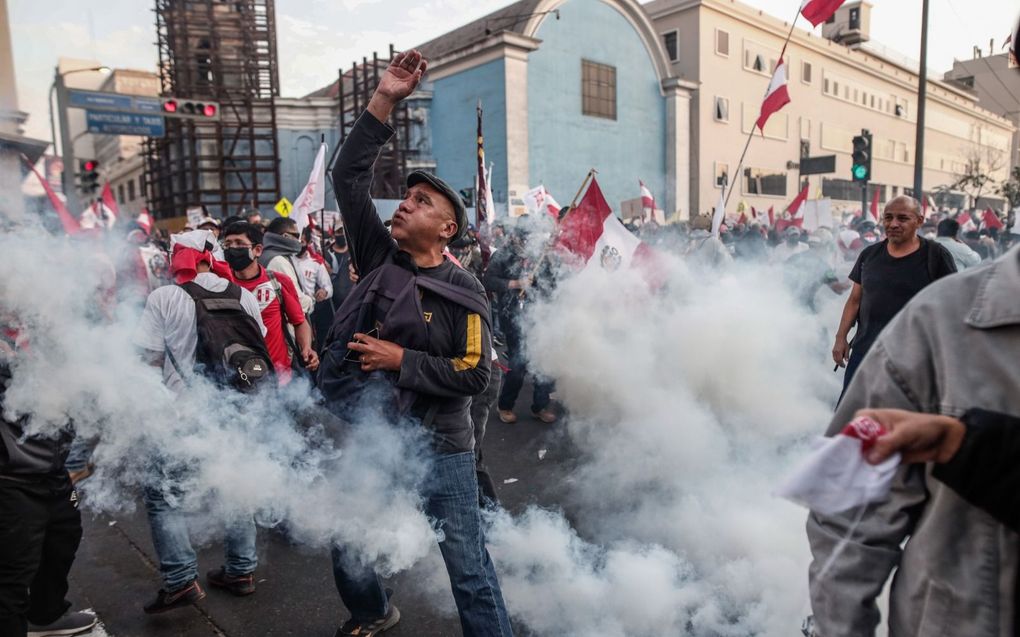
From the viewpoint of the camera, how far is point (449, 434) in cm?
264

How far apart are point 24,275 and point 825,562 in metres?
2.75

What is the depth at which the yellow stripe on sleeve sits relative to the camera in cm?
261

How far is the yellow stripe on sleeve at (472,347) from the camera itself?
261cm

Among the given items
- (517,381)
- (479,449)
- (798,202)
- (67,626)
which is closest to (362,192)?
(479,449)

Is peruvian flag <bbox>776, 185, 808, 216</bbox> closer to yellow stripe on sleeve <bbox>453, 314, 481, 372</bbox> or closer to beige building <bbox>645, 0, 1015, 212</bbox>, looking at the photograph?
yellow stripe on sleeve <bbox>453, 314, 481, 372</bbox>

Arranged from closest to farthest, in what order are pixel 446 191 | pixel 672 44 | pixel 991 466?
pixel 991 466 < pixel 446 191 < pixel 672 44

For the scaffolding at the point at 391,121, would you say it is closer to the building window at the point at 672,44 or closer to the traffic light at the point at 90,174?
the traffic light at the point at 90,174

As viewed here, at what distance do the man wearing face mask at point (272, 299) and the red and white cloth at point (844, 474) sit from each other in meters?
3.44

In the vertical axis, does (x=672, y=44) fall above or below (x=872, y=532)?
above

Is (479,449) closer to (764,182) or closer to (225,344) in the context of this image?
(225,344)

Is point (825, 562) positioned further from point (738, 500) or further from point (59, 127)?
point (59, 127)

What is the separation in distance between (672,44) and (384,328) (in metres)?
30.1

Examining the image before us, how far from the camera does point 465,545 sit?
2.57 metres

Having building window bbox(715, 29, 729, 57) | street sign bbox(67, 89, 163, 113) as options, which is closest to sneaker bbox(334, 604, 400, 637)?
street sign bbox(67, 89, 163, 113)
